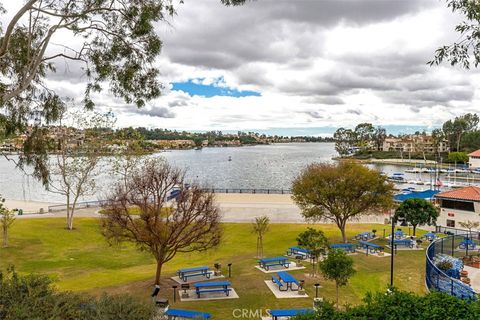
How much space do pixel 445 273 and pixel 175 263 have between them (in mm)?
16971

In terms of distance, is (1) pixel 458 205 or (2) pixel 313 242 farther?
(1) pixel 458 205

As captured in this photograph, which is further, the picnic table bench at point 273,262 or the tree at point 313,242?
the picnic table bench at point 273,262

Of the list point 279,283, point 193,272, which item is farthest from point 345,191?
point 193,272

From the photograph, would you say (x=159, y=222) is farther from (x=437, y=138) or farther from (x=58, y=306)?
(x=437, y=138)

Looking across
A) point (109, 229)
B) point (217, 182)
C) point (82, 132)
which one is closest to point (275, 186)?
point (217, 182)

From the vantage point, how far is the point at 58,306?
934 cm

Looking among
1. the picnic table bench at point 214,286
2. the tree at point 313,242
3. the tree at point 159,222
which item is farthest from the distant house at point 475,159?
the picnic table bench at point 214,286

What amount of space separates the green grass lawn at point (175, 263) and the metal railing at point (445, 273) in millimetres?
1462

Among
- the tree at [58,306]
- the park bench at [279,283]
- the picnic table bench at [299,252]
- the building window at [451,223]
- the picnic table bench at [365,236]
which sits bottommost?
the building window at [451,223]

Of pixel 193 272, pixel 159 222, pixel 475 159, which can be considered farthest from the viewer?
pixel 475 159

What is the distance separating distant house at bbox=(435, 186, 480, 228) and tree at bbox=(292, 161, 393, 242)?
11.7 metres

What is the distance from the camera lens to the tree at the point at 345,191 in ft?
102

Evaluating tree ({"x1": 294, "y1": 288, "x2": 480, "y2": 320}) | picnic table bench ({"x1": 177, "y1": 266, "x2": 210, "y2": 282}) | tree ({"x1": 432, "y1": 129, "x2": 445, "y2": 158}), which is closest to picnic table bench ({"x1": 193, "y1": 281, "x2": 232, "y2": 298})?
picnic table bench ({"x1": 177, "y1": 266, "x2": 210, "y2": 282})

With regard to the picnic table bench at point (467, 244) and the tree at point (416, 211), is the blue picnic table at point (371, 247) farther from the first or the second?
the picnic table bench at point (467, 244)
